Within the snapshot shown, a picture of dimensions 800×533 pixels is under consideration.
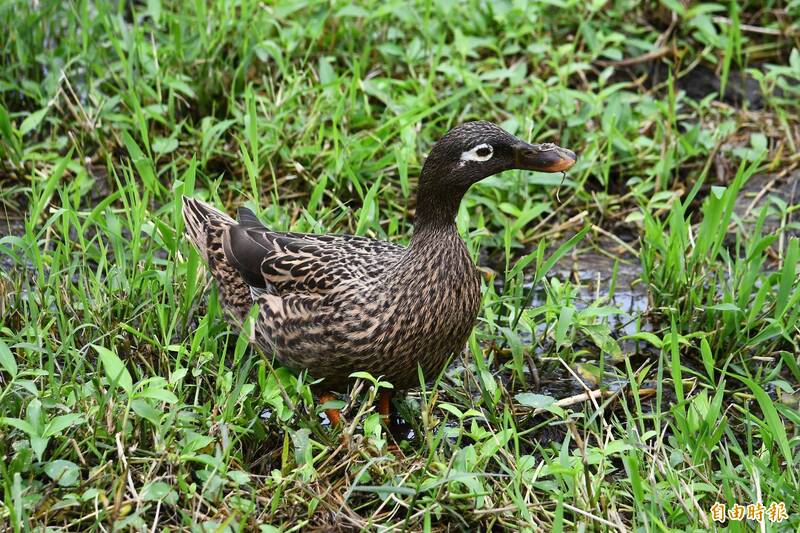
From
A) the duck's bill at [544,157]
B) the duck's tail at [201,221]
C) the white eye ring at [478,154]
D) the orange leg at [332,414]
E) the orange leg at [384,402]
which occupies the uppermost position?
the white eye ring at [478,154]

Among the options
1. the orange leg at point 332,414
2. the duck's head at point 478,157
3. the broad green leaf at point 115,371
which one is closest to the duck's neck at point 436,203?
the duck's head at point 478,157

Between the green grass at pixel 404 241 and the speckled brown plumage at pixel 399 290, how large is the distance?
0.16 metres

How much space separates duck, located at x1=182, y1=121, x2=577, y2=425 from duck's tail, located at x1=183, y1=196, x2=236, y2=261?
14.9 inches

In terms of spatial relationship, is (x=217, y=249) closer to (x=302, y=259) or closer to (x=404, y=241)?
(x=302, y=259)

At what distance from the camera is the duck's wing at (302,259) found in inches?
183

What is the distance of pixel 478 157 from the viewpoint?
445cm

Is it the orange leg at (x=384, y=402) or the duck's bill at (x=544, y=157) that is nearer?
the duck's bill at (x=544, y=157)

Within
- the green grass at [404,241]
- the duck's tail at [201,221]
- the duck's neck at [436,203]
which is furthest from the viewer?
the duck's tail at [201,221]

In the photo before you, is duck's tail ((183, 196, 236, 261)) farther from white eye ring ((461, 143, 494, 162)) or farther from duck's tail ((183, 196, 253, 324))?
white eye ring ((461, 143, 494, 162))

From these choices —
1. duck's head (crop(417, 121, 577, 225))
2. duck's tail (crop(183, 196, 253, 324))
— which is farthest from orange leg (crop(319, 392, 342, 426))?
duck's head (crop(417, 121, 577, 225))

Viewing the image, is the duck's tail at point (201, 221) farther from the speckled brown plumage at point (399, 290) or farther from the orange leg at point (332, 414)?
the orange leg at point (332, 414)

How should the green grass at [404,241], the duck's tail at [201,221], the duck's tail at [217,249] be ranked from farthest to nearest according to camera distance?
the duck's tail at [201,221]
the duck's tail at [217,249]
the green grass at [404,241]

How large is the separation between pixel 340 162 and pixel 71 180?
1.43 metres

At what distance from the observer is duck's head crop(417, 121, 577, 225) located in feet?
14.5
